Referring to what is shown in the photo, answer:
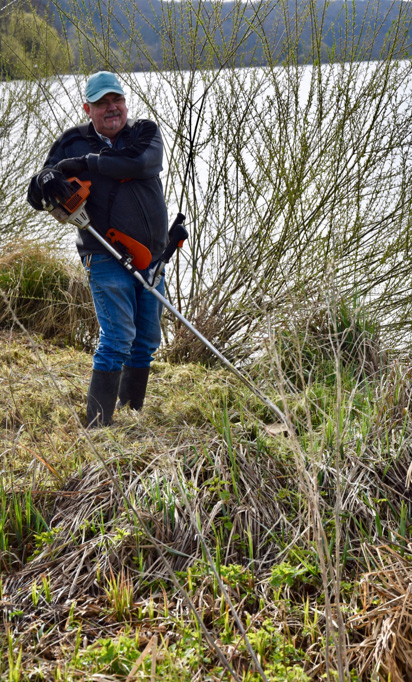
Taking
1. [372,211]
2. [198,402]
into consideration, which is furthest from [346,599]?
[372,211]

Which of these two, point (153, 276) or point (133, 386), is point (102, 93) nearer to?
point (153, 276)

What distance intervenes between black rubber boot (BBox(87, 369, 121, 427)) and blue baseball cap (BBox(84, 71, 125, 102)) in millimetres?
1453

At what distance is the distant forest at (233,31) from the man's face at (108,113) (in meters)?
1.63

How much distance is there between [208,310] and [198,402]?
173cm

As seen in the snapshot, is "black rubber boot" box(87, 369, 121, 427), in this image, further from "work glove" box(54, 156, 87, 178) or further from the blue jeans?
"work glove" box(54, 156, 87, 178)

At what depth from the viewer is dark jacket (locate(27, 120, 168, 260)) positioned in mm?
3484

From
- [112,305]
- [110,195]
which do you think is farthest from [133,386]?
[110,195]

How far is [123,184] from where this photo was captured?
3.58 m

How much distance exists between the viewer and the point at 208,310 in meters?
5.45

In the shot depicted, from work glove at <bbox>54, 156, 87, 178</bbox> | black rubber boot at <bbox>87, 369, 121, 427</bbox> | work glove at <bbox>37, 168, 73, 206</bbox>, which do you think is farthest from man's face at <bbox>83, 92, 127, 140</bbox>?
black rubber boot at <bbox>87, 369, 121, 427</bbox>

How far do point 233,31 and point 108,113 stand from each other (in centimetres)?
193

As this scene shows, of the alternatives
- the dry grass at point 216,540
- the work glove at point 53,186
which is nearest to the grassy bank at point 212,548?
the dry grass at point 216,540

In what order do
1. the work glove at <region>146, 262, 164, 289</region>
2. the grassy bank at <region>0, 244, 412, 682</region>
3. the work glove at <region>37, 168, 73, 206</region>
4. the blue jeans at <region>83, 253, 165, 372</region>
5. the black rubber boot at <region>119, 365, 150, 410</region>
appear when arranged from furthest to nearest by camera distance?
the black rubber boot at <region>119, 365, 150, 410</region>, the work glove at <region>146, 262, 164, 289</region>, the blue jeans at <region>83, 253, 165, 372</region>, the work glove at <region>37, 168, 73, 206</region>, the grassy bank at <region>0, 244, 412, 682</region>

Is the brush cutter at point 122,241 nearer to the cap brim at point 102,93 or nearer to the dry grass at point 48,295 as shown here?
the cap brim at point 102,93
